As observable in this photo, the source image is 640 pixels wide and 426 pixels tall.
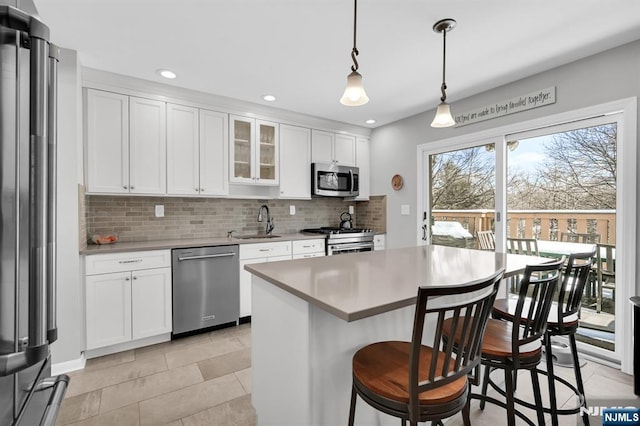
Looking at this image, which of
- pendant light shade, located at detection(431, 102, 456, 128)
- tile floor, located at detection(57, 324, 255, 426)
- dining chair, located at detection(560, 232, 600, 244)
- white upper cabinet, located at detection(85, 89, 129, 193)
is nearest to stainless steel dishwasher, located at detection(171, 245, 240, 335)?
tile floor, located at detection(57, 324, 255, 426)

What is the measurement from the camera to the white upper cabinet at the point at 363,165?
4.67 meters

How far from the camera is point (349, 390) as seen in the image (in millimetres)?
1390

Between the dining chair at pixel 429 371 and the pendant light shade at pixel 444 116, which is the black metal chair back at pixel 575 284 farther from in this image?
the pendant light shade at pixel 444 116

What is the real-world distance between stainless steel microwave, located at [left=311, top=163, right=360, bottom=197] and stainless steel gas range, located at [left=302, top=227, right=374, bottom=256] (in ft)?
1.78

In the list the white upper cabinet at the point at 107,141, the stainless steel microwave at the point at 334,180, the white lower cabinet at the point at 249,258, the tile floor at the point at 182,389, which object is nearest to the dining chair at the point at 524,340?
the tile floor at the point at 182,389

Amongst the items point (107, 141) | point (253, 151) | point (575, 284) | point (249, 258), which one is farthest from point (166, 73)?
point (575, 284)

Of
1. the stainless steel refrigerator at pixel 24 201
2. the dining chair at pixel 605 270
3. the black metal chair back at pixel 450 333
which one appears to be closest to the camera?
the stainless steel refrigerator at pixel 24 201

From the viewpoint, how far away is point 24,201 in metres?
0.57

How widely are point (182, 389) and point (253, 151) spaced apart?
2512 mm

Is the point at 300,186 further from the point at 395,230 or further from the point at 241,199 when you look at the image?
the point at 395,230

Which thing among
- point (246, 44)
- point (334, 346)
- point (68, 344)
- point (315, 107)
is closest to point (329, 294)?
point (334, 346)

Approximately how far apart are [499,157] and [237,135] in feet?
9.50

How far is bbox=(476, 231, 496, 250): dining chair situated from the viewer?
3.27 metres

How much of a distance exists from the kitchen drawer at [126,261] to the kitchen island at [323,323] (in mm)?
1589
